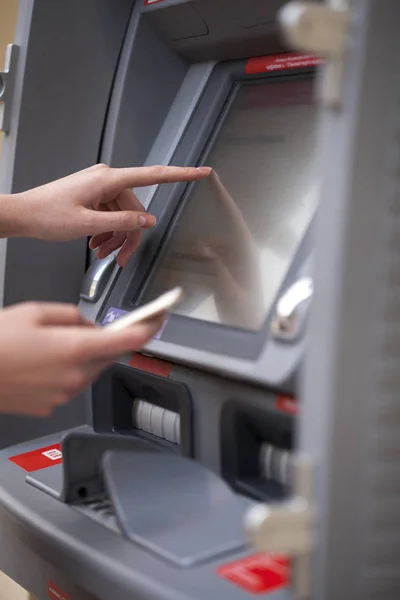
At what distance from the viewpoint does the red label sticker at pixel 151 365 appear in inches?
61.6

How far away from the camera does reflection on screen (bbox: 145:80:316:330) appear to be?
158 centimetres

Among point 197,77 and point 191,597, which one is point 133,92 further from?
point 191,597

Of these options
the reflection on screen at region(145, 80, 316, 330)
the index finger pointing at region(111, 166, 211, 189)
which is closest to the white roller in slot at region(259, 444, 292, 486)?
the reflection on screen at region(145, 80, 316, 330)

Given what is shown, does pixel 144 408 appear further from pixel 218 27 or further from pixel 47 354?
pixel 218 27

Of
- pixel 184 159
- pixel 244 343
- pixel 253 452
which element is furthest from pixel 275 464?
pixel 184 159

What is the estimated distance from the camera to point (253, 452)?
142 cm

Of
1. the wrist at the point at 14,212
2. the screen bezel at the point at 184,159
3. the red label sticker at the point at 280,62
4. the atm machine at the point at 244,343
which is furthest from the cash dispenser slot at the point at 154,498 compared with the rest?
the red label sticker at the point at 280,62

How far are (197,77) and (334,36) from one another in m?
0.98

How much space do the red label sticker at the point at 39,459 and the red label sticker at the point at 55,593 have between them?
29 centimetres

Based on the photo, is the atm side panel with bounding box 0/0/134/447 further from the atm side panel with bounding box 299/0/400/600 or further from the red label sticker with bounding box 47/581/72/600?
the atm side panel with bounding box 299/0/400/600

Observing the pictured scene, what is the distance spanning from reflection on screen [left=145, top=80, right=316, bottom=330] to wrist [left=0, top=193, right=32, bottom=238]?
1.07 feet

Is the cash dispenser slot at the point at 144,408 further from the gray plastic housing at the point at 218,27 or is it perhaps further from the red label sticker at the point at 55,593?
the gray plastic housing at the point at 218,27

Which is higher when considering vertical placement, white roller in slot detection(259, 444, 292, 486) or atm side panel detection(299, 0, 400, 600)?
atm side panel detection(299, 0, 400, 600)

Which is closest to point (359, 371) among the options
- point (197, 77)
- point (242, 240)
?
point (242, 240)
